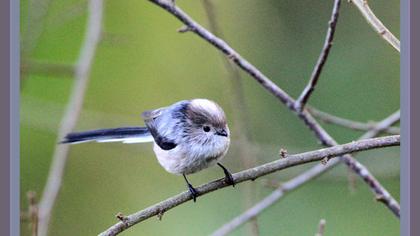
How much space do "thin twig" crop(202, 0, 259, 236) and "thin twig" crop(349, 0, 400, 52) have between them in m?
0.34

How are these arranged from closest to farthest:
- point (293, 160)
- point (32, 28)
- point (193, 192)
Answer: point (293, 160) → point (193, 192) → point (32, 28)

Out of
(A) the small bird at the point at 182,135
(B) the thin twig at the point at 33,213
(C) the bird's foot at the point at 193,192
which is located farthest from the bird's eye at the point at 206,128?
(B) the thin twig at the point at 33,213

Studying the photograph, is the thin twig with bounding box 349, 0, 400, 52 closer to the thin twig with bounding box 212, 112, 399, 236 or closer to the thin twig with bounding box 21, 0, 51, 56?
the thin twig with bounding box 212, 112, 399, 236

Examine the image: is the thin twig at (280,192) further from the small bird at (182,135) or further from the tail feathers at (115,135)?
the tail feathers at (115,135)

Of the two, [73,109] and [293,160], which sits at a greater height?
[73,109]

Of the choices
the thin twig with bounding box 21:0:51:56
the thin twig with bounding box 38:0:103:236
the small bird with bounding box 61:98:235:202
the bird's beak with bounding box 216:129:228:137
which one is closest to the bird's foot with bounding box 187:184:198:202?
the small bird with bounding box 61:98:235:202

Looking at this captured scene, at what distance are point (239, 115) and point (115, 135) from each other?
271 millimetres

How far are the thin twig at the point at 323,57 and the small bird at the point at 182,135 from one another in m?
0.18

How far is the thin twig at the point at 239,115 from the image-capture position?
1470mm

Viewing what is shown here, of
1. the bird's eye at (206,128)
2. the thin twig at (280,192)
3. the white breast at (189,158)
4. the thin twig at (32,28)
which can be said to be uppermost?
the thin twig at (32,28)

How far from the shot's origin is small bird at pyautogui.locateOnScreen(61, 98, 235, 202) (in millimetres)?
1368

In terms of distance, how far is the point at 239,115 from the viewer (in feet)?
4.85

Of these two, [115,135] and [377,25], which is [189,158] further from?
[377,25]
